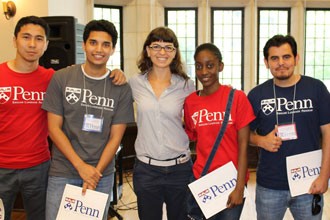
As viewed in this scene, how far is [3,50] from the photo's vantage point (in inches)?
192

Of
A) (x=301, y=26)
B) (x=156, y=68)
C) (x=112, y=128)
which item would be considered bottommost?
(x=112, y=128)

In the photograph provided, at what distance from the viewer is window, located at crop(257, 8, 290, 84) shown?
6711 mm

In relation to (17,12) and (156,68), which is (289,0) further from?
(156,68)

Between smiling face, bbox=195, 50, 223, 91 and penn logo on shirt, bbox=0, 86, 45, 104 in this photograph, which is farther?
penn logo on shirt, bbox=0, 86, 45, 104

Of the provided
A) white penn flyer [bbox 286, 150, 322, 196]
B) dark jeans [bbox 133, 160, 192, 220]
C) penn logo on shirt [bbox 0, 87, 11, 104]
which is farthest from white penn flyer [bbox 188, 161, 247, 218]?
penn logo on shirt [bbox 0, 87, 11, 104]

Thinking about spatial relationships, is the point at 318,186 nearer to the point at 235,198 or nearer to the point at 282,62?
the point at 235,198

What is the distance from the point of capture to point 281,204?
2.02m

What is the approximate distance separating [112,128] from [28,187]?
0.63 metres

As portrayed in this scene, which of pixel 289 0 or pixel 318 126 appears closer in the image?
pixel 318 126

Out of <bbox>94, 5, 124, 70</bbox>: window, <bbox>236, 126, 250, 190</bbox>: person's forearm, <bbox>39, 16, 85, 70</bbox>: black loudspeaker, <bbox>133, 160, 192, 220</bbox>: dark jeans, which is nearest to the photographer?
<bbox>236, 126, 250, 190</bbox>: person's forearm

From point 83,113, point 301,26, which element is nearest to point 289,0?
point 301,26

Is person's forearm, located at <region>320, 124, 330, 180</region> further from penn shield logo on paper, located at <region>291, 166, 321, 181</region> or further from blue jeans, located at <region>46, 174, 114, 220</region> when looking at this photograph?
blue jeans, located at <region>46, 174, 114, 220</region>

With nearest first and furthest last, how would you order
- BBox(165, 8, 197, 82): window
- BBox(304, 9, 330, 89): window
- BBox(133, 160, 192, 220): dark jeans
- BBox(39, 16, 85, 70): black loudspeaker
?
1. BBox(133, 160, 192, 220): dark jeans
2. BBox(39, 16, 85, 70): black loudspeaker
3. BBox(165, 8, 197, 82): window
4. BBox(304, 9, 330, 89): window

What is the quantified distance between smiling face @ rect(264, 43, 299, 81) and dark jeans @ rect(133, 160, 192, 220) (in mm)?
692
